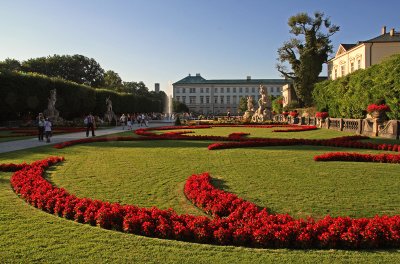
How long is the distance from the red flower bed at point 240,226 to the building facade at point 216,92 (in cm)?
12453

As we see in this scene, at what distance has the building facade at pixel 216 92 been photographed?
130000 mm

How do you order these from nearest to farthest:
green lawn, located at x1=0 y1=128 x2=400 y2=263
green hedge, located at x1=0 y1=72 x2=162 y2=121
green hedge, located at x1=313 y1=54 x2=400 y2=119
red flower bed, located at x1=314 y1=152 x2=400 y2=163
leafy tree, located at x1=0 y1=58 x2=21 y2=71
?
green lawn, located at x1=0 y1=128 x2=400 y2=263, red flower bed, located at x1=314 y1=152 x2=400 y2=163, green hedge, located at x1=313 y1=54 x2=400 y2=119, green hedge, located at x1=0 y1=72 x2=162 y2=121, leafy tree, located at x1=0 y1=58 x2=21 y2=71

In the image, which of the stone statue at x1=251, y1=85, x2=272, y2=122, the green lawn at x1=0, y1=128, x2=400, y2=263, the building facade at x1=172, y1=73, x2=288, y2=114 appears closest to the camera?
the green lawn at x1=0, y1=128, x2=400, y2=263

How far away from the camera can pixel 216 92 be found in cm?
13100

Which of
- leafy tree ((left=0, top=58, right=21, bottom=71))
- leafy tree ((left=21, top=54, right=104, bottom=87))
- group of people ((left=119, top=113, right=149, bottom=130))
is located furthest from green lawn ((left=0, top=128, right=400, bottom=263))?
leafy tree ((left=21, top=54, right=104, bottom=87))

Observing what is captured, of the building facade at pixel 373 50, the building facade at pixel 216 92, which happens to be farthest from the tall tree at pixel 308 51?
the building facade at pixel 216 92

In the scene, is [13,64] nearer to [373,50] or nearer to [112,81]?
[112,81]

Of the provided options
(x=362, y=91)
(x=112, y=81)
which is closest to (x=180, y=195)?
(x=362, y=91)

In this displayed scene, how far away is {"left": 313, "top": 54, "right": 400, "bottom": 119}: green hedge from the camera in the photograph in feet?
75.2

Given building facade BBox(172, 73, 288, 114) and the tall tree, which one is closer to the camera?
the tall tree

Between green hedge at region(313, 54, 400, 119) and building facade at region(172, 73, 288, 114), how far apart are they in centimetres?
9095

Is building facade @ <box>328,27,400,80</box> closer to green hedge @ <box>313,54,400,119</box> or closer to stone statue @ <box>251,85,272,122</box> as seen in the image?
green hedge @ <box>313,54,400,119</box>

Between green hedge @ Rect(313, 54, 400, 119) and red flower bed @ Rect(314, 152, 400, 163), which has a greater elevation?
green hedge @ Rect(313, 54, 400, 119)

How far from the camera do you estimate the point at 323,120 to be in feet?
98.0
